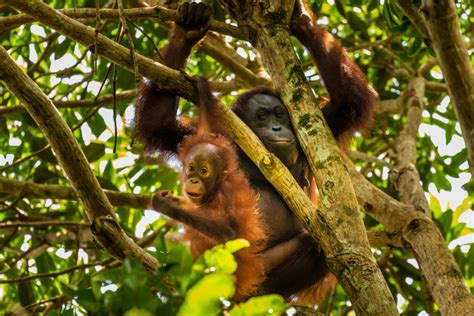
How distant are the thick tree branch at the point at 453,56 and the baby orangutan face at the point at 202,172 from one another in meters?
1.55

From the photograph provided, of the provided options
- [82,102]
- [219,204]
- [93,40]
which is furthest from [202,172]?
[82,102]

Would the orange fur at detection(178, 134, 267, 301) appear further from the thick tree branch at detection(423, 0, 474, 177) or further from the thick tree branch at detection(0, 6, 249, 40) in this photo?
the thick tree branch at detection(423, 0, 474, 177)

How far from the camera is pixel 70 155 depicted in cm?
310

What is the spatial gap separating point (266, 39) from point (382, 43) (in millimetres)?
2585

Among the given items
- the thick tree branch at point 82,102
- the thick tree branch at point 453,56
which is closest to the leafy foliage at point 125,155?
the thick tree branch at point 82,102

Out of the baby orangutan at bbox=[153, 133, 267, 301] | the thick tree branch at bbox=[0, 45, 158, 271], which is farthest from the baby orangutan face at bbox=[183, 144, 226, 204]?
the thick tree branch at bbox=[0, 45, 158, 271]

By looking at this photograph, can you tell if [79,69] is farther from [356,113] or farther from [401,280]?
[401,280]

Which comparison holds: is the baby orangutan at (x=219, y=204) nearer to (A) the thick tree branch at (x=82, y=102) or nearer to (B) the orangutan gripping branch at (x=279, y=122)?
(B) the orangutan gripping branch at (x=279, y=122)

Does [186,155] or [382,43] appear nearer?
[186,155]

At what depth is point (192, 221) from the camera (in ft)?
11.4

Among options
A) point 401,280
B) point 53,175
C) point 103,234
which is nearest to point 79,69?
point 53,175

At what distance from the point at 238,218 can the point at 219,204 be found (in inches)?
5.9

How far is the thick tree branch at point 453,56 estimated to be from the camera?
8.66 feet

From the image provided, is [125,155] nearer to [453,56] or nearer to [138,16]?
[138,16]
